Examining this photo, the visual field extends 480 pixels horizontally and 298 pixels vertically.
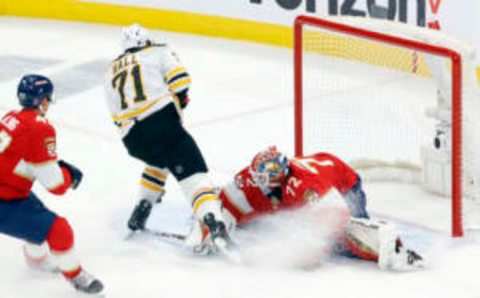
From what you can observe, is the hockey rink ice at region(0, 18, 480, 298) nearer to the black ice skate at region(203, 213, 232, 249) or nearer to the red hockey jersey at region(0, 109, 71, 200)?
the black ice skate at region(203, 213, 232, 249)

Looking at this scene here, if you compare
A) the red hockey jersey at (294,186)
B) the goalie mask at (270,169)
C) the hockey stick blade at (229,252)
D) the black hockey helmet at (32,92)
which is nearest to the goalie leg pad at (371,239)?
the red hockey jersey at (294,186)

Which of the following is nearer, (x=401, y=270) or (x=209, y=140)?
(x=401, y=270)

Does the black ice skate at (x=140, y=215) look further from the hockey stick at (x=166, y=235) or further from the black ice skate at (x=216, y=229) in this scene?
the black ice skate at (x=216, y=229)

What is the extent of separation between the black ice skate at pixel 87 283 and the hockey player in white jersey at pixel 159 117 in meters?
0.56

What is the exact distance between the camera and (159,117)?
5676 millimetres

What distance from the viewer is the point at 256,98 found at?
819cm

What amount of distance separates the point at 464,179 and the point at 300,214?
83 cm

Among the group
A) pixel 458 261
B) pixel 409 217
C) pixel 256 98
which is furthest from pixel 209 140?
pixel 458 261

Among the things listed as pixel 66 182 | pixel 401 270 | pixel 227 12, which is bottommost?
pixel 401 270

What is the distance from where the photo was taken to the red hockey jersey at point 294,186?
554cm

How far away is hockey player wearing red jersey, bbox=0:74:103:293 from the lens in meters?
5.14

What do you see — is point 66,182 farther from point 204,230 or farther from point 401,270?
point 401,270

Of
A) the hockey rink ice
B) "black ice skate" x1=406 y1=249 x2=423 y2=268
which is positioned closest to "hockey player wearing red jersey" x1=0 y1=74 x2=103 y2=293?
the hockey rink ice

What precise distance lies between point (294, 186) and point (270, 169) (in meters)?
0.12
